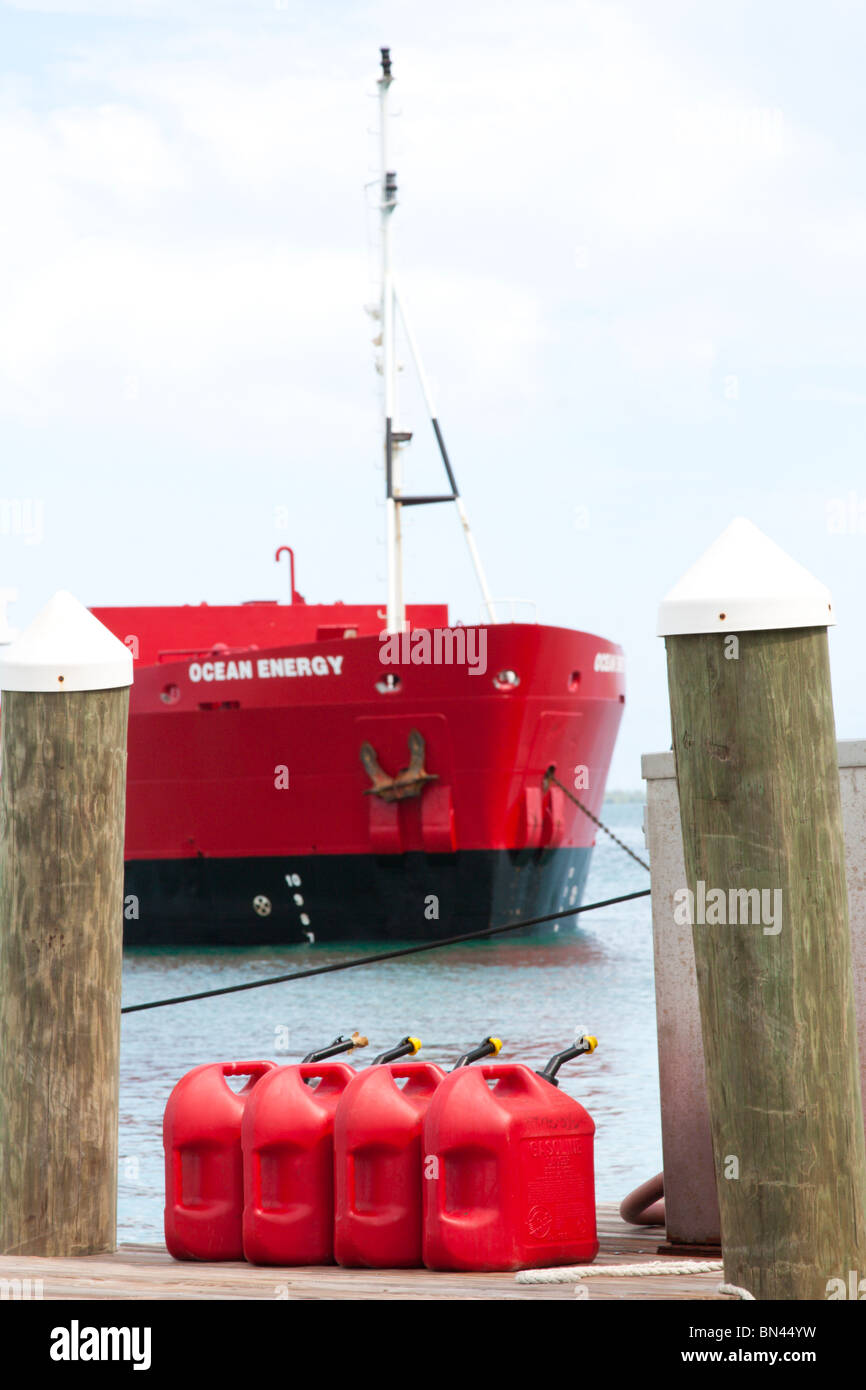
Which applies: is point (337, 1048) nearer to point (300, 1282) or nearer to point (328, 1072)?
point (328, 1072)

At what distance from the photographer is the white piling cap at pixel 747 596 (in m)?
3.43

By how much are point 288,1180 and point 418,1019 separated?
53.0ft

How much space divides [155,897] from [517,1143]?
75.8 feet

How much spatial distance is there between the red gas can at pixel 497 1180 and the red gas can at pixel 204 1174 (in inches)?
26.9

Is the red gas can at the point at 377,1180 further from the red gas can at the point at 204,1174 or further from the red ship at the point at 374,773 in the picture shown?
the red ship at the point at 374,773

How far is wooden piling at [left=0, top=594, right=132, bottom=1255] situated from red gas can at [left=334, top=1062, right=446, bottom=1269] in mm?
843

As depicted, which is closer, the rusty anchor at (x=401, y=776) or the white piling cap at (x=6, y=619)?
the white piling cap at (x=6, y=619)

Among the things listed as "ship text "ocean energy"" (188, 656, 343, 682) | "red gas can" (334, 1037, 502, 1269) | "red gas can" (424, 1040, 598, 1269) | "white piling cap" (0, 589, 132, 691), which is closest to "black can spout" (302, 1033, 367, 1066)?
"red gas can" (334, 1037, 502, 1269)

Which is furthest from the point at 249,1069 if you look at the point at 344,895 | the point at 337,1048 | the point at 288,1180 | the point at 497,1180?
the point at 344,895

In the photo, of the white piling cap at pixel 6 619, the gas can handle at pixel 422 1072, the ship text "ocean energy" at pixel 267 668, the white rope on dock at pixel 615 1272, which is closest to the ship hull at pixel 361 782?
the ship text "ocean energy" at pixel 267 668

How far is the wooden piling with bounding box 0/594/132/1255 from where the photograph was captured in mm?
4629

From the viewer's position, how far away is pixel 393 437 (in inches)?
1024

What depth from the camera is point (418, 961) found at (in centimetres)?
2758
